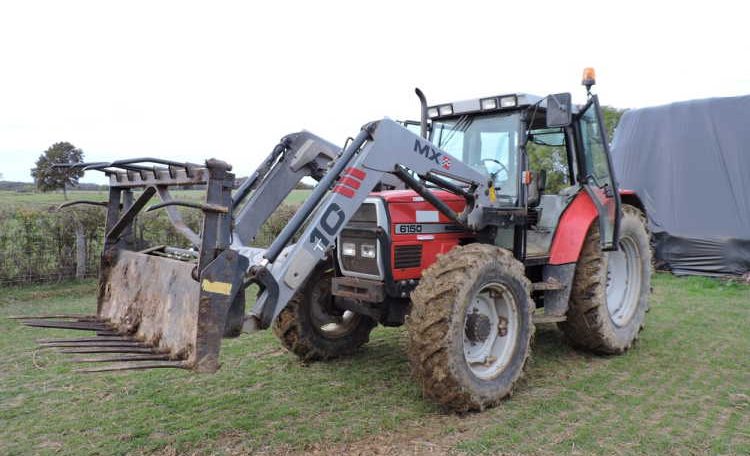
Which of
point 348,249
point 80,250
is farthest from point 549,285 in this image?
point 80,250

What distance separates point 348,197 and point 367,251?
760 mm

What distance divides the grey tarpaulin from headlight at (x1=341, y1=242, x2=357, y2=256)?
29.2 ft

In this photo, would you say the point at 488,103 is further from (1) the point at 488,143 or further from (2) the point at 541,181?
(2) the point at 541,181

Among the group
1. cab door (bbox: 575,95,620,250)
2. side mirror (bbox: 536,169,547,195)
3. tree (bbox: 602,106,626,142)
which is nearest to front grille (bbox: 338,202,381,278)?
side mirror (bbox: 536,169,547,195)

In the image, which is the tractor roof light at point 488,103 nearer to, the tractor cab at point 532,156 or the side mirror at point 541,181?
the tractor cab at point 532,156

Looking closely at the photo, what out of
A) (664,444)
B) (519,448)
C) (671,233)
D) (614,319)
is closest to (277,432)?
(519,448)

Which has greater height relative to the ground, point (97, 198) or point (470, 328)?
point (97, 198)

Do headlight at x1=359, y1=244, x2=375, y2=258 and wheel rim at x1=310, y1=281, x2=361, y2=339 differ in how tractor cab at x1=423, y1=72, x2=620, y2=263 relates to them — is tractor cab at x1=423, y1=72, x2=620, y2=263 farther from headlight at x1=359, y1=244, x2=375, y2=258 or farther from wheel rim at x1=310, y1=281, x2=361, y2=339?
wheel rim at x1=310, y1=281, x2=361, y2=339

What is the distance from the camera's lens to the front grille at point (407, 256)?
4711mm

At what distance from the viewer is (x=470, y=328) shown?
4.50 meters

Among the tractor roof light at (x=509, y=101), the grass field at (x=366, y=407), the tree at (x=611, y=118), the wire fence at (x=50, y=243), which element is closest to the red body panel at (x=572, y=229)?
the grass field at (x=366, y=407)

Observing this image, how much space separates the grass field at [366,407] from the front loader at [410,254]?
34 cm

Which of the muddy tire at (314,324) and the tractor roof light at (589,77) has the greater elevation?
the tractor roof light at (589,77)

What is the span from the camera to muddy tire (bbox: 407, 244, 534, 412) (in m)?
4.07
